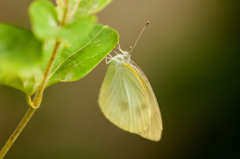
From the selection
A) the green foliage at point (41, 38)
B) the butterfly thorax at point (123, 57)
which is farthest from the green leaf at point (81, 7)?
the butterfly thorax at point (123, 57)

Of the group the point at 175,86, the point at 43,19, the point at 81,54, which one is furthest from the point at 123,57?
the point at 175,86

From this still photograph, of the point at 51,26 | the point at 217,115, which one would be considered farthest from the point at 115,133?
the point at 51,26

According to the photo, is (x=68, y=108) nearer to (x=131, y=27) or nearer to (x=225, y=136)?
(x=131, y=27)

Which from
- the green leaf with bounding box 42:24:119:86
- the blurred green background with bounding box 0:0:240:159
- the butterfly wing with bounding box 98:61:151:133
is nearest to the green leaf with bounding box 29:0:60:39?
the green leaf with bounding box 42:24:119:86

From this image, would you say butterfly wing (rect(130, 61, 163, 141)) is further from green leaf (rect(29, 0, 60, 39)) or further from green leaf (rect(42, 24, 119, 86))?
green leaf (rect(29, 0, 60, 39))

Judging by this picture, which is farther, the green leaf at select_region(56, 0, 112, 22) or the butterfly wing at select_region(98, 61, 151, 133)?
the butterfly wing at select_region(98, 61, 151, 133)

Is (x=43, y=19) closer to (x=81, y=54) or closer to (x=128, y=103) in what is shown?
(x=81, y=54)

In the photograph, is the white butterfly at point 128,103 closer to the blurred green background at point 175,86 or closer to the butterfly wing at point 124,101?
the butterfly wing at point 124,101
